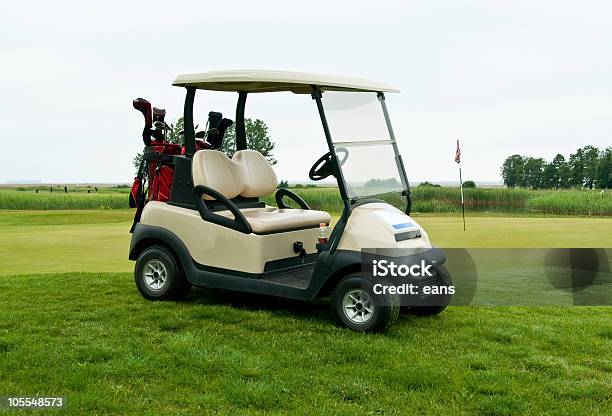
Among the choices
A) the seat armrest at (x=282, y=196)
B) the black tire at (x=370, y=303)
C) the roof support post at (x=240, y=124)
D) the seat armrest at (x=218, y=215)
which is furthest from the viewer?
the seat armrest at (x=282, y=196)

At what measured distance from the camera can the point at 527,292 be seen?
301 inches

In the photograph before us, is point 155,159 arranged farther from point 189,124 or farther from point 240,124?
point 240,124

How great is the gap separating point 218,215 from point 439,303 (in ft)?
7.03

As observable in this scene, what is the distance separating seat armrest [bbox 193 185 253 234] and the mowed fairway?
2.54 feet

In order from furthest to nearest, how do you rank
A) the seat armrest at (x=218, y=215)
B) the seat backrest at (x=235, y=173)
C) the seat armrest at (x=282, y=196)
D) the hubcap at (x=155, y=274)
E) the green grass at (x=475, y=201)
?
the green grass at (x=475, y=201) → the seat armrest at (x=282, y=196) → the hubcap at (x=155, y=274) → the seat backrest at (x=235, y=173) → the seat armrest at (x=218, y=215)

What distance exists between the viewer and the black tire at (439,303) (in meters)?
5.80

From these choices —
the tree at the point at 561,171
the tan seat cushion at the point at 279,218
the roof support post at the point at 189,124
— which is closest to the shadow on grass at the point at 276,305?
the tan seat cushion at the point at 279,218

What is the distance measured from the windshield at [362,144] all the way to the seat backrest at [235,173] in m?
1.48

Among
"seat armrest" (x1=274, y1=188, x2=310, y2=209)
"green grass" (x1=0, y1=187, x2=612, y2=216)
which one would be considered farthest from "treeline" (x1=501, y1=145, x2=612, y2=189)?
"seat armrest" (x1=274, y1=188, x2=310, y2=209)

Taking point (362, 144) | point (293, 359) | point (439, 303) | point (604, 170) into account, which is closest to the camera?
point (293, 359)

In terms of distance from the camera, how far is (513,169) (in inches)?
1416

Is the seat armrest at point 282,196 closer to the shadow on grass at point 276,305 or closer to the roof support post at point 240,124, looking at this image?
the roof support post at point 240,124

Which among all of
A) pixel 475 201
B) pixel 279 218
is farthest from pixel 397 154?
pixel 475 201

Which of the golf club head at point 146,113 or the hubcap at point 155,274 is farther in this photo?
the golf club head at point 146,113
